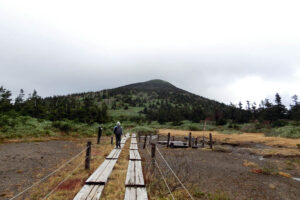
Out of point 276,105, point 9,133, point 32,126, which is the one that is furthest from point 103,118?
point 276,105

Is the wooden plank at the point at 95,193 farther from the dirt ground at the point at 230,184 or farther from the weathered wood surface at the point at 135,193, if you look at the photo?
the dirt ground at the point at 230,184

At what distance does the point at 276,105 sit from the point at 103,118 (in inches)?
2473

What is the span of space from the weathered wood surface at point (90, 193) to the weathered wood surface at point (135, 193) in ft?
2.35

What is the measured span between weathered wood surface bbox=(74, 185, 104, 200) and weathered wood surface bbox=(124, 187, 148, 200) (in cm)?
71

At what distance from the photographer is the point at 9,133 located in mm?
19078

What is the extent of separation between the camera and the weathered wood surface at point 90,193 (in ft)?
14.2

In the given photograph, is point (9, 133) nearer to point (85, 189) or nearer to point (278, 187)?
point (85, 189)

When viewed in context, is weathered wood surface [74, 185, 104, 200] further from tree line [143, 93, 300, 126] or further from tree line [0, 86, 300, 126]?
tree line [143, 93, 300, 126]

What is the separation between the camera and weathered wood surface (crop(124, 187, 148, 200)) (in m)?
4.39

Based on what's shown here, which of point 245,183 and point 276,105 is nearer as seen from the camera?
point 245,183

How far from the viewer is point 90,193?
4.59m

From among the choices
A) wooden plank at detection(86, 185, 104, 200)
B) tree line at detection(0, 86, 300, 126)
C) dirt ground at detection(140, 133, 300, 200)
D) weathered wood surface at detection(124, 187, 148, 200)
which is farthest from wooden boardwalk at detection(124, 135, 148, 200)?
tree line at detection(0, 86, 300, 126)

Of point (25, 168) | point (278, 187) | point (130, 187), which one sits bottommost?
point (278, 187)

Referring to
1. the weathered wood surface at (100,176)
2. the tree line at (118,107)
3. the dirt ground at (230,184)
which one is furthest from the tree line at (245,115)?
the weathered wood surface at (100,176)
